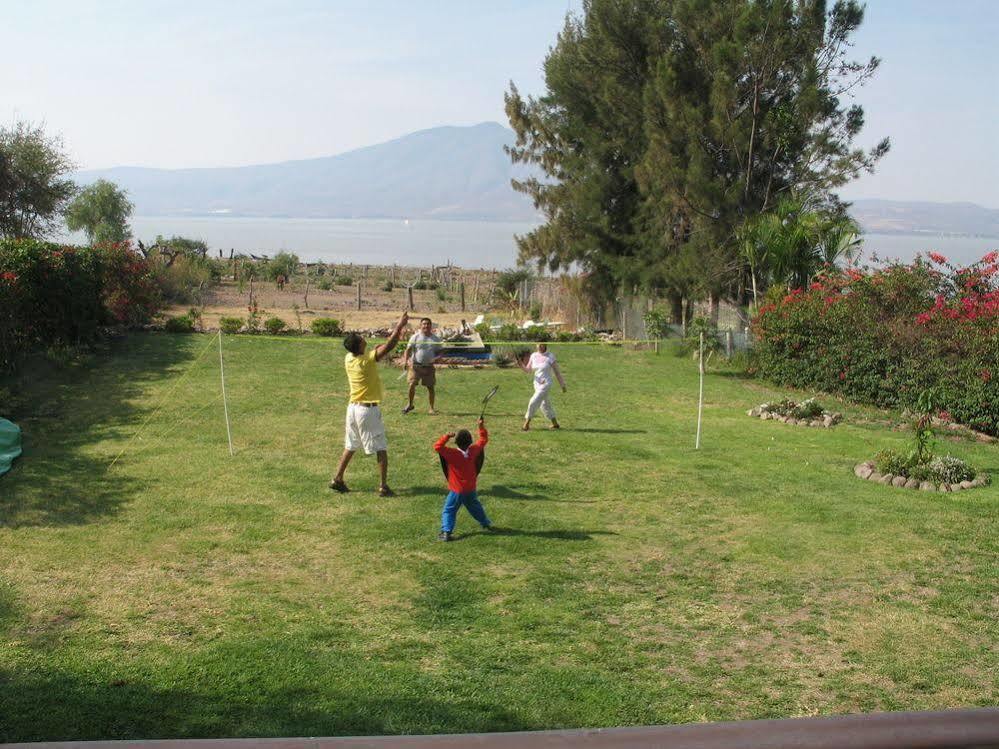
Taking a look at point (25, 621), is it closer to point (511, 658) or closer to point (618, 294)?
point (511, 658)

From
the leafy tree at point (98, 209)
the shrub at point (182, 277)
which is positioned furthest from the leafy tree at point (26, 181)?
the leafy tree at point (98, 209)

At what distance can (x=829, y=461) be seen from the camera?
14070 mm

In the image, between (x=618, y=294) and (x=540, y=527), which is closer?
(x=540, y=527)

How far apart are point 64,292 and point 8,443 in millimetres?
8100

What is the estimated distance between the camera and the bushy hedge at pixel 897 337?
17.0 metres

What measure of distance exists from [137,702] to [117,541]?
Answer: 13.1 ft

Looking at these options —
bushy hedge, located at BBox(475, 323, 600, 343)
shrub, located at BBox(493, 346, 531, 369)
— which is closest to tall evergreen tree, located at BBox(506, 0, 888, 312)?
bushy hedge, located at BBox(475, 323, 600, 343)

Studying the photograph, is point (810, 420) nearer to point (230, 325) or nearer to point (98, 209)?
point (230, 325)

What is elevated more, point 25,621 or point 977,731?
point 977,731

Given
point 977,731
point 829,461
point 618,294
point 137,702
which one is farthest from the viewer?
point 618,294

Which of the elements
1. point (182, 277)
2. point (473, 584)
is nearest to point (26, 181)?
point (182, 277)

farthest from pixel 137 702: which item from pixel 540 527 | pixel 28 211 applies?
pixel 28 211

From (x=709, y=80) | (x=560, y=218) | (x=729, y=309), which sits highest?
(x=709, y=80)

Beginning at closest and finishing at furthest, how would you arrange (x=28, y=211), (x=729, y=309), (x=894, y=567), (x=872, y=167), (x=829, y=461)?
1. (x=894, y=567)
2. (x=829, y=461)
3. (x=872, y=167)
4. (x=729, y=309)
5. (x=28, y=211)
